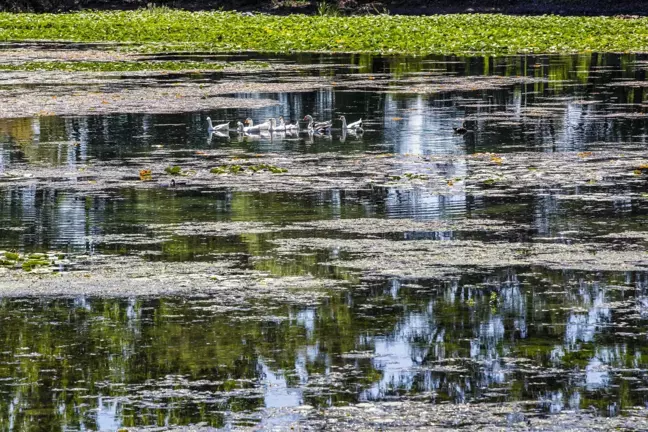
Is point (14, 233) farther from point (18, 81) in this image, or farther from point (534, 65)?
point (534, 65)

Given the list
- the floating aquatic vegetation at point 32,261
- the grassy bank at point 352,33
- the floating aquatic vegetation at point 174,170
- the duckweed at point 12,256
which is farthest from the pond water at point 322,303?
the grassy bank at point 352,33

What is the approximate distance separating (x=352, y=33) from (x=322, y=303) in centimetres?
3518

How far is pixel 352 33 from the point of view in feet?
143

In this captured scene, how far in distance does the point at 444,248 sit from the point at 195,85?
17.3m

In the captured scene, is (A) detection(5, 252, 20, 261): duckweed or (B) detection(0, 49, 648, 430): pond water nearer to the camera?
(B) detection(0, 49, 648, 430): pond water

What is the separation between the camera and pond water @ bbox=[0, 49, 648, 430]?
24.0 ft

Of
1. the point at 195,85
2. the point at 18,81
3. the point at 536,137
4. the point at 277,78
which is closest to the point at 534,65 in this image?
the point at 277,78

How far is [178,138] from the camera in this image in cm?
1862

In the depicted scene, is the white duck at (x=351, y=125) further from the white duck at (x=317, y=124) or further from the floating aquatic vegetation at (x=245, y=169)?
the floating aquatic vegetation at (x=245, y=169)

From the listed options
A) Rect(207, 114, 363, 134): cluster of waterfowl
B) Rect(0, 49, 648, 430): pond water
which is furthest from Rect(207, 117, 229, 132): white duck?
Rect(0, 49, 648, 430): pond water

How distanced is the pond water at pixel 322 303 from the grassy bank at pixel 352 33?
2012cm

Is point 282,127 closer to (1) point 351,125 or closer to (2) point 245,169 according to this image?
(1) point 351,125

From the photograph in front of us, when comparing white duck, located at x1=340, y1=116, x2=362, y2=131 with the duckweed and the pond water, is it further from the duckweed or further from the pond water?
the duckweed

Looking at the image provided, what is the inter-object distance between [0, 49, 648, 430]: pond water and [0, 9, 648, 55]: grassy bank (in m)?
20.1
